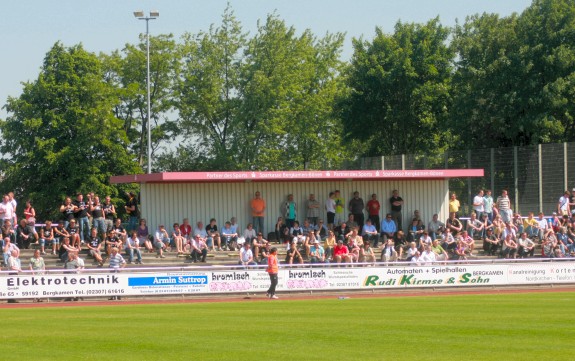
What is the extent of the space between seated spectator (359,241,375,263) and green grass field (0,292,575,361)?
9.74 meters

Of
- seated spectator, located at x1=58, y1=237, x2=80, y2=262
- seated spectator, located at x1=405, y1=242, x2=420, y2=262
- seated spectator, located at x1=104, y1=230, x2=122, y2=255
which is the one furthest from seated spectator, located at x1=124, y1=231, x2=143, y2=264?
seated spectator, located at x1=405, y1=242, x2=420, y2=262

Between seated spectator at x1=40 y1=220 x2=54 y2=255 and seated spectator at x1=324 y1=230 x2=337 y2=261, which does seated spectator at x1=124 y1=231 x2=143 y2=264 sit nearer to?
seated spectator at x1=40 y1=220 x2=54 y2=255

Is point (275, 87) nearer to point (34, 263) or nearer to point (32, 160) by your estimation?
point (32, 160)

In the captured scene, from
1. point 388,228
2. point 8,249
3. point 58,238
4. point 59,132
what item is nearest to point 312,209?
point 388,228

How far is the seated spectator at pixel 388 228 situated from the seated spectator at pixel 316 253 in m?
3.55

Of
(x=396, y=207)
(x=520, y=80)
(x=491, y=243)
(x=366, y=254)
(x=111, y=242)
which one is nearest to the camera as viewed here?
(x=111, y=242)

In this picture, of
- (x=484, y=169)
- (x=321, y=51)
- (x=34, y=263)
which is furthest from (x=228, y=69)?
(x=34, y=263)

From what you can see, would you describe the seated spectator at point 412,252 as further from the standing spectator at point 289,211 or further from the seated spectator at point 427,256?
the standing spectator at point 289,211

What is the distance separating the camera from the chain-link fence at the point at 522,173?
133 ft

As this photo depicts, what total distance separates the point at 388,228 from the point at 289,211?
12.6 feet

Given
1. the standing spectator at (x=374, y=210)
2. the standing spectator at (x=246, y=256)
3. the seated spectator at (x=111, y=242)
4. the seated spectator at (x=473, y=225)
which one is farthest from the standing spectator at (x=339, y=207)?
the seated spectator at (x=111, y=242)

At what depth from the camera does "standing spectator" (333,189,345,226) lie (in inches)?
1541

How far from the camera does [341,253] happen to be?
1382 inches

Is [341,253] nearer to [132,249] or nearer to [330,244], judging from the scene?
[330,244]
